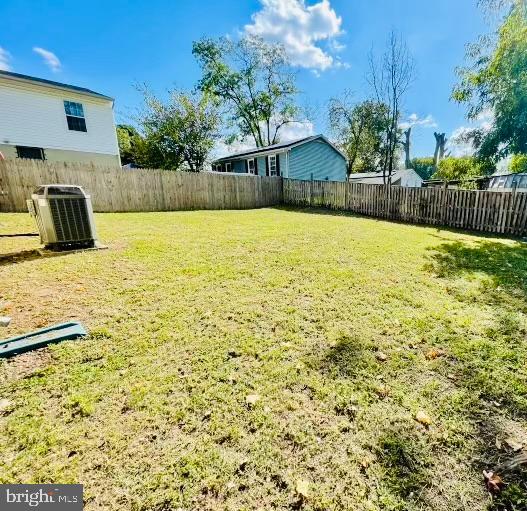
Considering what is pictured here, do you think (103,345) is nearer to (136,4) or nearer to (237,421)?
(237,421)

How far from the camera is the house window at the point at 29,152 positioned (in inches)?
507

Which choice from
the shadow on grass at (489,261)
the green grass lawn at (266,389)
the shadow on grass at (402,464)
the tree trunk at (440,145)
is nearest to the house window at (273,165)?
the shadow on grass at (489,261)

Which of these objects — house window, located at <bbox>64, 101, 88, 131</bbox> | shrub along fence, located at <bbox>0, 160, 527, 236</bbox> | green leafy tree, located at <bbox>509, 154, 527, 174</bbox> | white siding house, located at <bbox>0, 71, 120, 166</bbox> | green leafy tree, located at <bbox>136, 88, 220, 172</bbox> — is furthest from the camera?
green leafy tree, located at <bbox>136, 88, 220, 172</bbox>

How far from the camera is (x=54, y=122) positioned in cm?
1351

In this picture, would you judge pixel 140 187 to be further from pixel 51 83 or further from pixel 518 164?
pixel 518 164

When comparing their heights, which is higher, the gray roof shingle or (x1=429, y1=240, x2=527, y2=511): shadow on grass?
the gray roof shingle

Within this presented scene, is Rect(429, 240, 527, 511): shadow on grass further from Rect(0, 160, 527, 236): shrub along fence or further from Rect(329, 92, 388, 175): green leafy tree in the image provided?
Rect(329, 92, 388, 175): green leafy tree

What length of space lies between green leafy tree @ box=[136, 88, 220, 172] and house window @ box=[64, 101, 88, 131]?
8.68 meters

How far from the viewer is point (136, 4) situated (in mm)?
11414

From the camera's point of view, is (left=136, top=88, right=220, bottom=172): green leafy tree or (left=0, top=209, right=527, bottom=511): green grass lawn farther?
(left=136, top=88, right=220, bottom=172): green leafy tree

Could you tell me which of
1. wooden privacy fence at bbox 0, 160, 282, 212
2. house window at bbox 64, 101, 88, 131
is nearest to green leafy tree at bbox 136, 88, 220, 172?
house window at bbox 64, 101, 88, 131

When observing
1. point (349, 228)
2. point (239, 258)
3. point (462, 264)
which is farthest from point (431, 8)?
point (239, 258)

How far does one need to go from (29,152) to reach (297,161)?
52.5 ft

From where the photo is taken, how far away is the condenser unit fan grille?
4680mm
